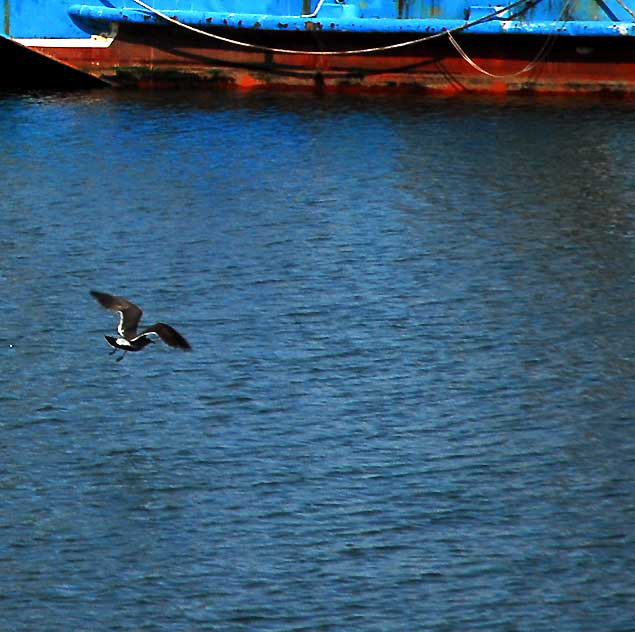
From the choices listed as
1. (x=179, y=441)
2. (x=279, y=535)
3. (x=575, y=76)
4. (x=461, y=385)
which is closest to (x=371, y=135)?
(x=575, y=76)

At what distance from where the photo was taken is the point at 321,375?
1981 centimetres

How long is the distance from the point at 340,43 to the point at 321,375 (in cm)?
1482

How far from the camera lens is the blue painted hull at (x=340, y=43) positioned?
3241 centimetres

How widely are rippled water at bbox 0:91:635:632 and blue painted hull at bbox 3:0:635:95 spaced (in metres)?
1.62

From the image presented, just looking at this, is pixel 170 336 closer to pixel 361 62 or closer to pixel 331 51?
pixel 331 51

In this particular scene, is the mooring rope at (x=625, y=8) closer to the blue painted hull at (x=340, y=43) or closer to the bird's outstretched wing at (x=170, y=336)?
the blue painted hull at (x=340, y=43)

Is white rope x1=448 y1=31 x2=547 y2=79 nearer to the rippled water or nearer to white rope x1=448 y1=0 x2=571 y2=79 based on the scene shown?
white rope x1=448 y1=0 x2=571 y2=79

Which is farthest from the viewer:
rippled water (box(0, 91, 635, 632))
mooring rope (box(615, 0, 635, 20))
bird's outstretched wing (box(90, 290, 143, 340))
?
mooring rope (box(615, 0, 635, 20))

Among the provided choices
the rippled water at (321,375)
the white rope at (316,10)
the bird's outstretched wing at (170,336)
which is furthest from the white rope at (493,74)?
the bird's outstretched wing at (170,336)

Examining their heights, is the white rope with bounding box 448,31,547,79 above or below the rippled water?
above

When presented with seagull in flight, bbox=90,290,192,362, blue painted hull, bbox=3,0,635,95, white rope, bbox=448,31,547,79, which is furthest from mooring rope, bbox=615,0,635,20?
seagull in flight, bbox=90,290,192,362

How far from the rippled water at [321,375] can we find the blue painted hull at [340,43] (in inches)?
64.0

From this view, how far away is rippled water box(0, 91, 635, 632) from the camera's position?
1512cm

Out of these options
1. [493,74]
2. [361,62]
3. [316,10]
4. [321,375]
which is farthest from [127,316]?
[493,74]
